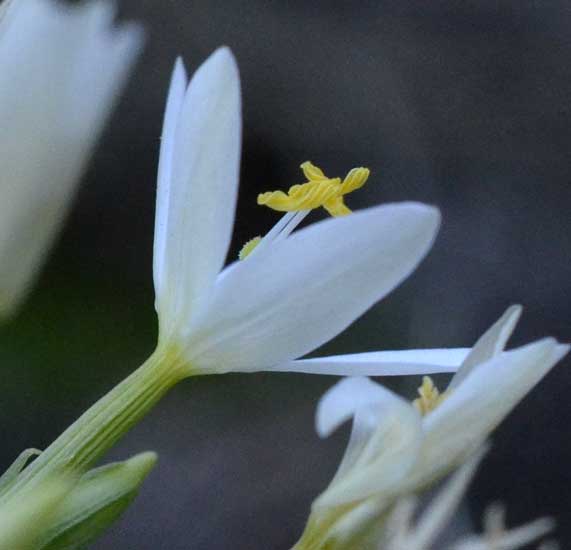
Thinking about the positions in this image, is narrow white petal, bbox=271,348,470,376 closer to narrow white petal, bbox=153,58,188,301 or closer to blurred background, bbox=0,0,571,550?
narrow white petal, bbox=153,58,188,301

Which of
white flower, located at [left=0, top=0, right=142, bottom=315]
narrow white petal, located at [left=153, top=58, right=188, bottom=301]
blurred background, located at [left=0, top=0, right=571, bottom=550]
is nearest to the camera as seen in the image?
white flower, located at [left=0, top=0, right=142, bottom=315]

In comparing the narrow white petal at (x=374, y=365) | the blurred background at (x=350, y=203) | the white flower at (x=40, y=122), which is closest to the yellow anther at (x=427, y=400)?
the narrow white petal at (x=374, y=365)

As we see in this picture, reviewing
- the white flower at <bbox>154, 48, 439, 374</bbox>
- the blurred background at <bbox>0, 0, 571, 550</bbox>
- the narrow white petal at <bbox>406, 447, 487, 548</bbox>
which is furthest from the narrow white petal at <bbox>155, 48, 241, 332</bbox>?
the blurred background at <bbox>0, 0, 571, 550</bbox>

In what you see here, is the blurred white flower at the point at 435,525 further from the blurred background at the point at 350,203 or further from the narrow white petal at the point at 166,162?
the blurred background at the point at 350,203

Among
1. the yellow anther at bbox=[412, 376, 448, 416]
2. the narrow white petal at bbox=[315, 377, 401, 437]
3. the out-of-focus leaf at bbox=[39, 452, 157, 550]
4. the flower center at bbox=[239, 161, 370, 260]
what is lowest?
the yellow anther at bbox=[412, 376, 448, 416]

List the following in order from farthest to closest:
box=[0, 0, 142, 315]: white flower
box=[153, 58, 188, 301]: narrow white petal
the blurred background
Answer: the blurred background < box=[153, 58, 188, 301]: narrow white petal < box=[0, 0, 142, 315]: white flower

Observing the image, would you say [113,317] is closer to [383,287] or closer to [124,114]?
[124,114]

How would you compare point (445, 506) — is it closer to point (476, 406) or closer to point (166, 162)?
point (476, 406)

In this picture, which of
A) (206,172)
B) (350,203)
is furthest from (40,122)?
(350,203)
